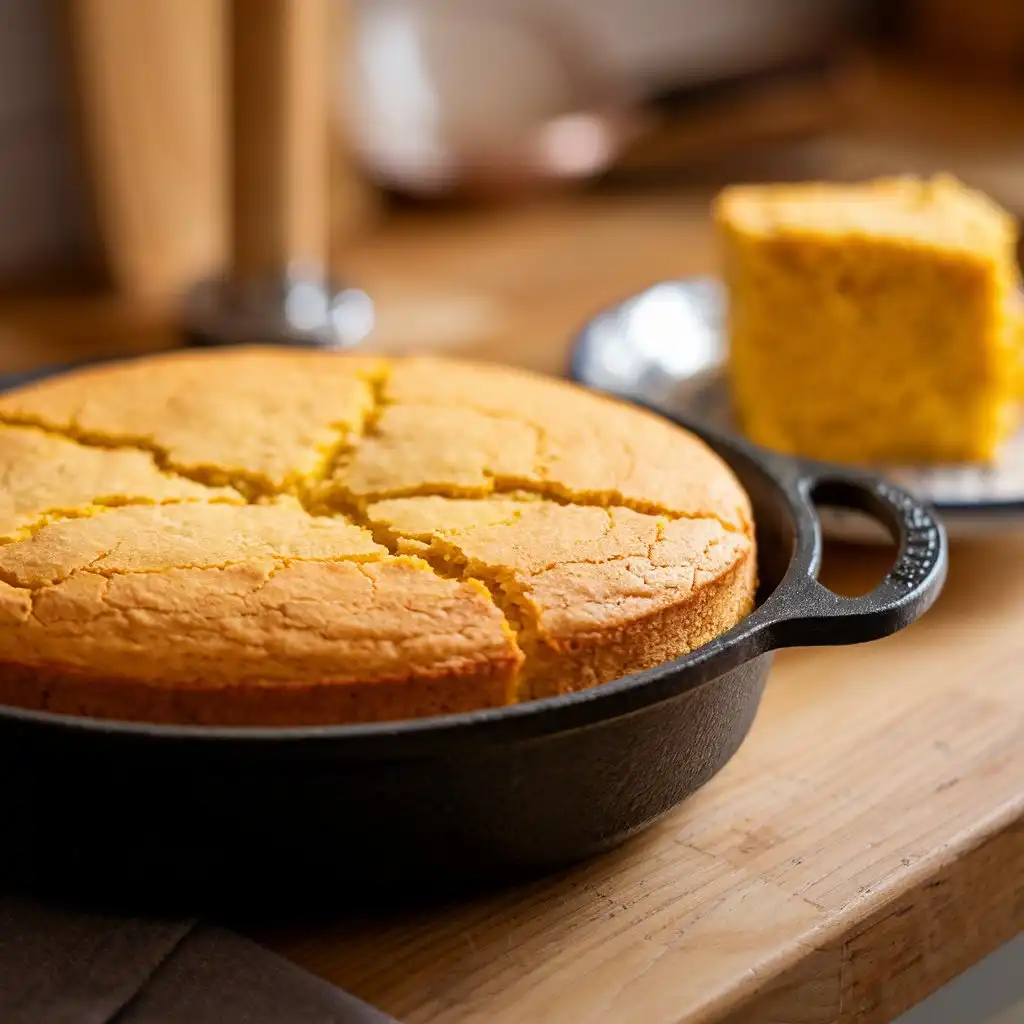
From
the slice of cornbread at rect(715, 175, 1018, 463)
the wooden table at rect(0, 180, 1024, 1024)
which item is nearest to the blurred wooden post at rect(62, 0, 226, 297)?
the slice of cornbread at rect(715, 175, 1018, 463)

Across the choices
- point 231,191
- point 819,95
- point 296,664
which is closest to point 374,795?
point 296,664

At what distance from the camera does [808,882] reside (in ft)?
2.47

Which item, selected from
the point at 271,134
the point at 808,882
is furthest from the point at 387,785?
the point at 271,134

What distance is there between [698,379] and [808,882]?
2.27 feet

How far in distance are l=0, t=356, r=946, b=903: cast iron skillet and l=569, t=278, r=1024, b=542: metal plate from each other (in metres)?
0.31

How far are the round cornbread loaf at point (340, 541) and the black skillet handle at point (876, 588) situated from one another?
0.05 m

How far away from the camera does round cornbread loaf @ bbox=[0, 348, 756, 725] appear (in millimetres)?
663

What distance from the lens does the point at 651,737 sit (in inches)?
27.1

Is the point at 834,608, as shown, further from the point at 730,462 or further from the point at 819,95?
the point at 819,95

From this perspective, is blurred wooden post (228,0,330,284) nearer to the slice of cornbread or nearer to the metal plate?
the metal plate

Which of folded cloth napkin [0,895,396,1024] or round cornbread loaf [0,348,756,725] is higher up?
round cornbread loaf [0,348,756,725]

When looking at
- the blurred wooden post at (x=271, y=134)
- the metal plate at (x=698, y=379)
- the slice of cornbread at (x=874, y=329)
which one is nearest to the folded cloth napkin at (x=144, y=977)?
the metal plate at (x=698, y=379)

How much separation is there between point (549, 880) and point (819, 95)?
1567mm

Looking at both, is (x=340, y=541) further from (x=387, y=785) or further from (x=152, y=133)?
(x=152, y=133)
